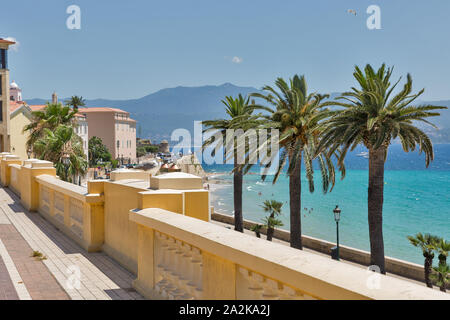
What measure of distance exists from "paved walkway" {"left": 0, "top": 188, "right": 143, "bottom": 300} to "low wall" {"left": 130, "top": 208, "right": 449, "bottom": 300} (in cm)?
65

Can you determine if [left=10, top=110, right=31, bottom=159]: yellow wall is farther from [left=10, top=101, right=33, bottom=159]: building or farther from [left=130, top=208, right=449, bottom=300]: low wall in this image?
[left=130, top=208, right=449, bottom=300]: low wall

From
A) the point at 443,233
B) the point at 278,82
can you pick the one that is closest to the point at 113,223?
the point at 278,82

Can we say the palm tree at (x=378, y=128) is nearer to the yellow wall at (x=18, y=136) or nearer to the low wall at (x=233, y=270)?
the low wall at (x=233, y=270)

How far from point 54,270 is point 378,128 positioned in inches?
610

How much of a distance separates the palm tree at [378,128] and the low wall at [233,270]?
48.7 ft

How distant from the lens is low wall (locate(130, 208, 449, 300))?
2437mm

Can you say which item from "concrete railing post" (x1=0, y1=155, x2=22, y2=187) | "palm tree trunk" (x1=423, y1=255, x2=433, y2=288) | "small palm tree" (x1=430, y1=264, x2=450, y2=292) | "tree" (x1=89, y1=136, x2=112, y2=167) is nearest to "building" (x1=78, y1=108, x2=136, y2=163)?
"tree" (x1=89, y1=136, x2=112, y2=167)

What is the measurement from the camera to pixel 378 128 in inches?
733

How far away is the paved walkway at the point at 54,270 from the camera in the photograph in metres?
5.62

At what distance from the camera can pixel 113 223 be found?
24.7 feet

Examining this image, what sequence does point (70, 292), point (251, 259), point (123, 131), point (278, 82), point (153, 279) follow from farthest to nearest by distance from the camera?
point (123, 131) → point (278, 82) → point (70, 292) → point (153, 279) → point (251, 259)

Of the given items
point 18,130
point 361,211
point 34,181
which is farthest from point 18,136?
point 361,211
